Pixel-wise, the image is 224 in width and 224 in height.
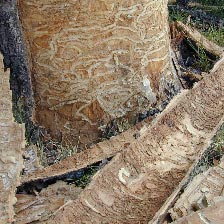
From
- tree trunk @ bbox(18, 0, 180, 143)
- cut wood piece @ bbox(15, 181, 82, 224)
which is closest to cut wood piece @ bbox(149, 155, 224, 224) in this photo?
cut wood piece @ bbox(15, 181, 82, 224)

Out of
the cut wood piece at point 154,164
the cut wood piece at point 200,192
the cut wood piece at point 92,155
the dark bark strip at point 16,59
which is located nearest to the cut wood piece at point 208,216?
the cut wood piece at point 200,192

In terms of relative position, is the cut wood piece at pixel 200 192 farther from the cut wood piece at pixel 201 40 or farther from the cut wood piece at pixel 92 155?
the cut wood piece at pixel 201 40

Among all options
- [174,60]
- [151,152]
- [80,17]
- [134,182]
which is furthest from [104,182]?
[174,60]

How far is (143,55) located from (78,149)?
2.68 feet

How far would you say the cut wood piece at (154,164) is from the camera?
115 inches

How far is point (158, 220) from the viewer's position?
260cm

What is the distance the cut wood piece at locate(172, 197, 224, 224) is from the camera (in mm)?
2461

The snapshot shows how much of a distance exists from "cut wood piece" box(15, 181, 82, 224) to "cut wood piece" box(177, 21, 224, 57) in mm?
1952

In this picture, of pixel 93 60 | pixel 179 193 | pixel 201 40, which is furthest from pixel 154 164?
pixel 201 40

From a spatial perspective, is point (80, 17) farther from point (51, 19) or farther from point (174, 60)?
point (174, 60)

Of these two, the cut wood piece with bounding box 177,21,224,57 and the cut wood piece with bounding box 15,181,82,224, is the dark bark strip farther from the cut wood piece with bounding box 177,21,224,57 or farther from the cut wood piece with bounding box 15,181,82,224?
the cut wood piece with bounding box 177,21,224,57

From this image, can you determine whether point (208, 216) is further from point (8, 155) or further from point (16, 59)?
point (16, 59)

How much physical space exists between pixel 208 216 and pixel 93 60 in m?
1.60

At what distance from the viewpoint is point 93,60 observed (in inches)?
147
